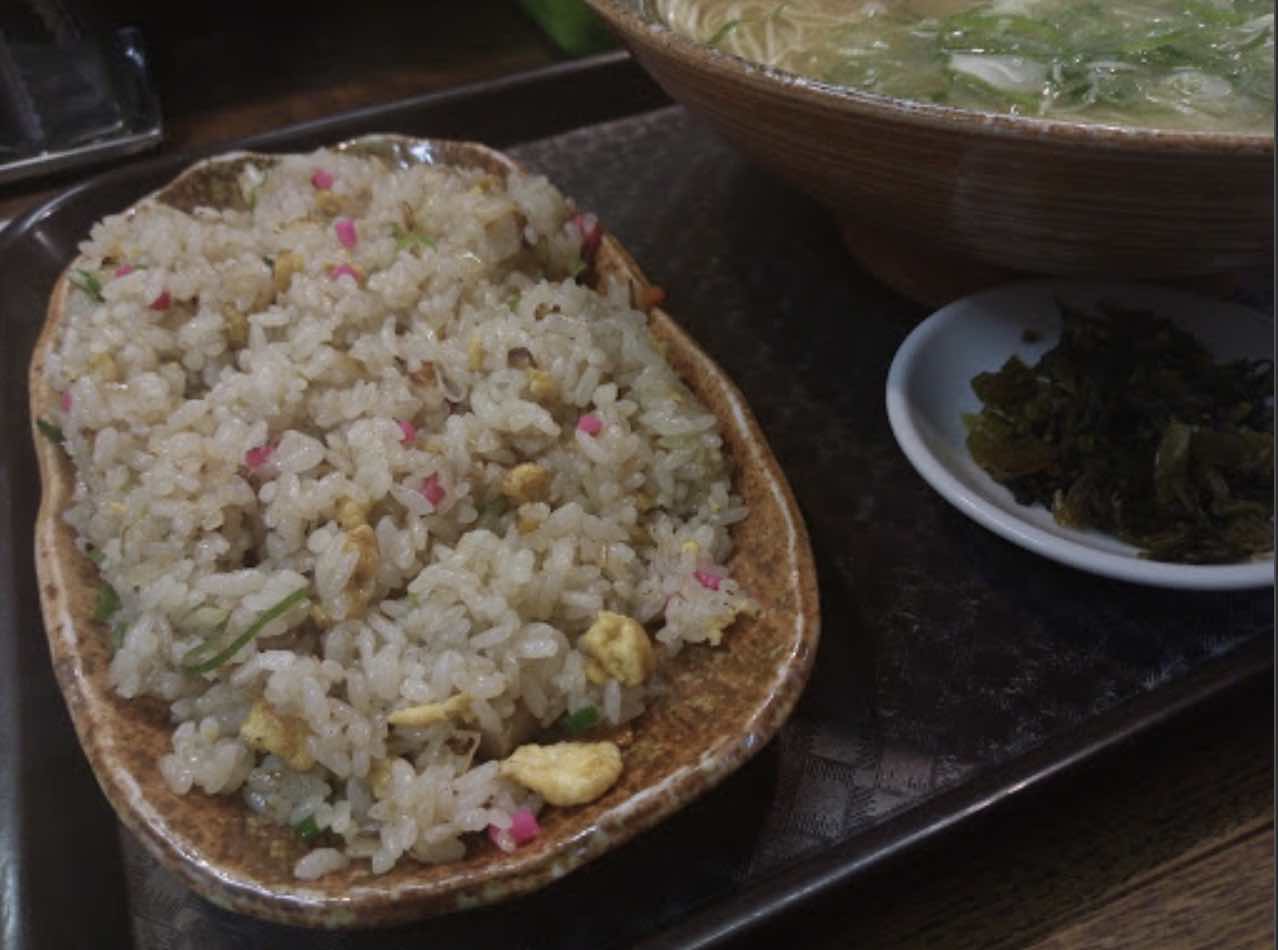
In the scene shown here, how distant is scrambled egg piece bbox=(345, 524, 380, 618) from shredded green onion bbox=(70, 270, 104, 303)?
0.80 meters

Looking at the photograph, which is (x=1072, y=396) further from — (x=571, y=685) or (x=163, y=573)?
(x=163, y=573)

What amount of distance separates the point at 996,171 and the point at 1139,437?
1.45 feet

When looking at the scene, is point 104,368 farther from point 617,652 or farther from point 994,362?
point 994,362

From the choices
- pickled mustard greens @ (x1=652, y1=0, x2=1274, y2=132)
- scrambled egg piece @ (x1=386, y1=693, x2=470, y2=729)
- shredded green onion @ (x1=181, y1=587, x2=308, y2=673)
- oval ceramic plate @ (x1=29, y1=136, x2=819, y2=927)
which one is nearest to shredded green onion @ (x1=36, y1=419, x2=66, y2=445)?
oval ceramic plate @ (x1=29, y1=136, x2=819, y2=927)

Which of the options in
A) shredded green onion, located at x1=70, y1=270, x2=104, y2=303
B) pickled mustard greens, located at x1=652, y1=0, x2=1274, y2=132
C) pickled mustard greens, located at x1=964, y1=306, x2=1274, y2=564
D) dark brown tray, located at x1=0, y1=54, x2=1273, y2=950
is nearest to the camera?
dark brown tray, located at x1=0, y1=54, x2=1273, y2=950

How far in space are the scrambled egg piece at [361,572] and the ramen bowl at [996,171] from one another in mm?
829

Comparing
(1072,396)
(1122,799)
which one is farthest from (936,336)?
(1122,799)

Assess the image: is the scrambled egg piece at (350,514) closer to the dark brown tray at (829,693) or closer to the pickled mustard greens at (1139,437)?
the dark brown tray at (829,693)

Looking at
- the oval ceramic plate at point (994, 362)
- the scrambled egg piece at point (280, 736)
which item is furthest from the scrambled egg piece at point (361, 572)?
the oval ceramic plate at point (994, 362)

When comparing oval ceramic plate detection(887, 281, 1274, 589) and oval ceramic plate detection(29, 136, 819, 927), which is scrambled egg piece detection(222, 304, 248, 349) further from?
oval ceramic plate detection(887, 281, 1274, 589)

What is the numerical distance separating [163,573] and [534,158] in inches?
56.7

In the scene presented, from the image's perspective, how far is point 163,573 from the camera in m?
1.34

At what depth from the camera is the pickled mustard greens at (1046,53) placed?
1659 mm

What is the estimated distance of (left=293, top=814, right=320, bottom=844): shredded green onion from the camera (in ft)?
3.76
